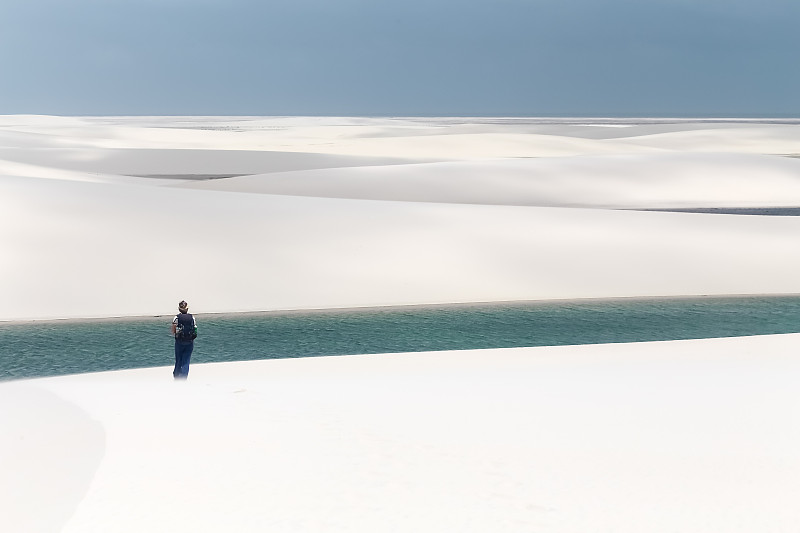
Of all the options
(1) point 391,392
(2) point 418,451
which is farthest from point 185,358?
(2) point 418,451

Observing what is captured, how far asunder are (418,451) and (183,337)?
13.7ft

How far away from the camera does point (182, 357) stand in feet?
35.5

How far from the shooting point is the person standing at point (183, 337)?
422 inches

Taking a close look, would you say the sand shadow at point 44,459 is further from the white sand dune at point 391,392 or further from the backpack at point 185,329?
the backpack at point 185,329

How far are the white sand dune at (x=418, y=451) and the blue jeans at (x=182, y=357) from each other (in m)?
0.20

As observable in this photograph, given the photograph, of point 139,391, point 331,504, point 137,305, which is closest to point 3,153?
point 137,305

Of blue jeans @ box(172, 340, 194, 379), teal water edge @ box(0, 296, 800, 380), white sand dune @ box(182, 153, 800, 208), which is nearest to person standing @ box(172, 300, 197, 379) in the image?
blue jeans @ box(172, 340, 194, 379)

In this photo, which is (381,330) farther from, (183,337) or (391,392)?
(391,392)

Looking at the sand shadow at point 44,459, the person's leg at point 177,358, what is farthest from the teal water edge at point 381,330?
the sand shadow at point 44,459

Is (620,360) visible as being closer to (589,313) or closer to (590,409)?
(590,409)

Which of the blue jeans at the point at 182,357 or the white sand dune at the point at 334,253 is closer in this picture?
the blue jeans at the point at 182,357

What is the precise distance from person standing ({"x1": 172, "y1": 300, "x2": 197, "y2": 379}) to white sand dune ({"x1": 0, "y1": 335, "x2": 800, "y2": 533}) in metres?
0.23

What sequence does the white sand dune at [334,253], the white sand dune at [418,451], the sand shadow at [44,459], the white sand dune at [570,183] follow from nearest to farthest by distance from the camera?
A: the white sand dune at [418,451] → the sand shadow at [44,459] → the white sand dune at [334,253] → the white sand dune at [570,183]

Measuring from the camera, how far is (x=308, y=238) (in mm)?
20281
